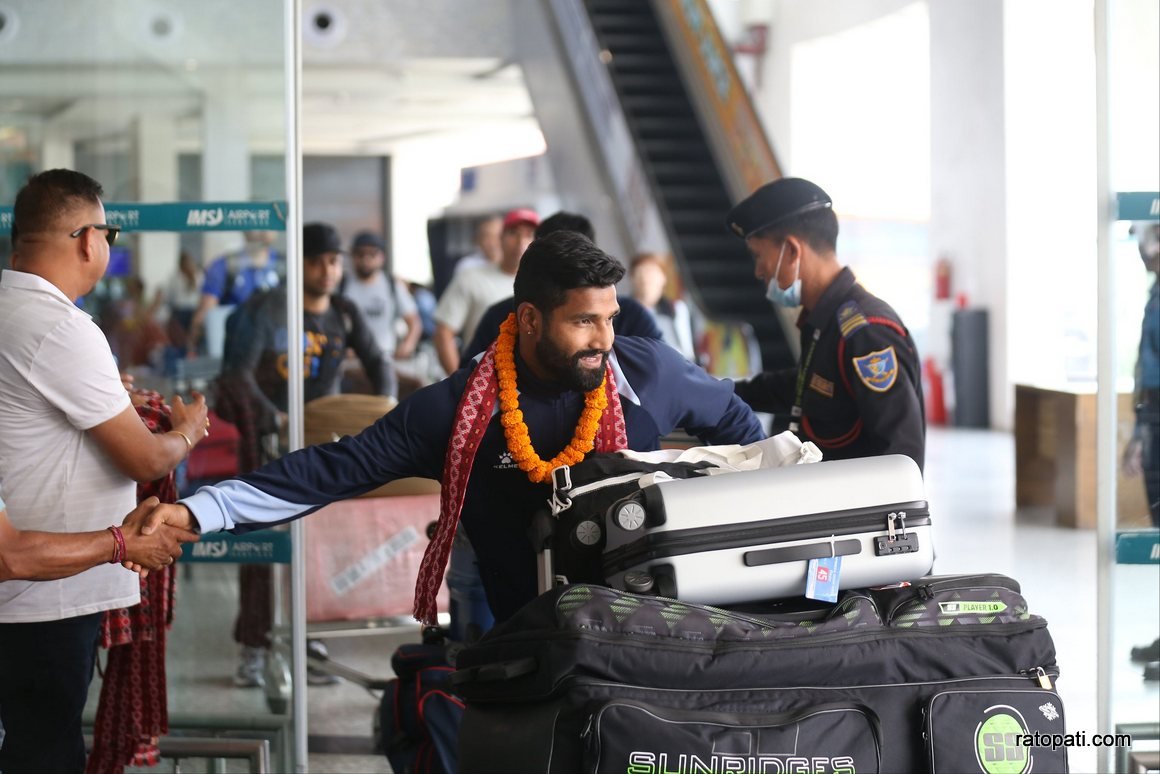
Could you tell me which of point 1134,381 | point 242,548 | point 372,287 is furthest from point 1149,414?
point 372,287

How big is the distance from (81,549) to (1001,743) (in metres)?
1.58

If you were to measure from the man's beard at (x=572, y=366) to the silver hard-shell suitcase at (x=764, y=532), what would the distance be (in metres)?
0.39

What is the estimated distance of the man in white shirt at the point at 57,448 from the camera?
2.54 meters

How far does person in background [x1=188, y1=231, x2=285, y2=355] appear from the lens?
406 cm

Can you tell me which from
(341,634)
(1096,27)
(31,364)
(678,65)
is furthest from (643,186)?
(31,364)

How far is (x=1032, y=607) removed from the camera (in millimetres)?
5969

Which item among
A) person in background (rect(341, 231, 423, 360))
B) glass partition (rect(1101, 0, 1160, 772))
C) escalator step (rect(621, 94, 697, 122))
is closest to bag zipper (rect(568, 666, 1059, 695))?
glass partition (rect(1101, 0, 1160, 772))

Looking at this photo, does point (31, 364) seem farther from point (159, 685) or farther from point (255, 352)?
point (255, 352)

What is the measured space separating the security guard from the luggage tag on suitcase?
3.59 ft

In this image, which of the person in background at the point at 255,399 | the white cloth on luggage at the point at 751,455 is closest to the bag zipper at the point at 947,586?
the white cloth on luggage at the point at 751,455

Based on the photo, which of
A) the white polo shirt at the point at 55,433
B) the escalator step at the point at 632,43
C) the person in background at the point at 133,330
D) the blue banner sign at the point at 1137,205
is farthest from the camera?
the escalator step at the point at 632,43

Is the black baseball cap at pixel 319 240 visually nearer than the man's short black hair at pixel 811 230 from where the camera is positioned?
No

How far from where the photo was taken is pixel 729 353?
29.3 ft

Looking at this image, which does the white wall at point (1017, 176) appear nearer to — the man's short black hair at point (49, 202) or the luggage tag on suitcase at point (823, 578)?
the man's short black hair at point (49, 202)
